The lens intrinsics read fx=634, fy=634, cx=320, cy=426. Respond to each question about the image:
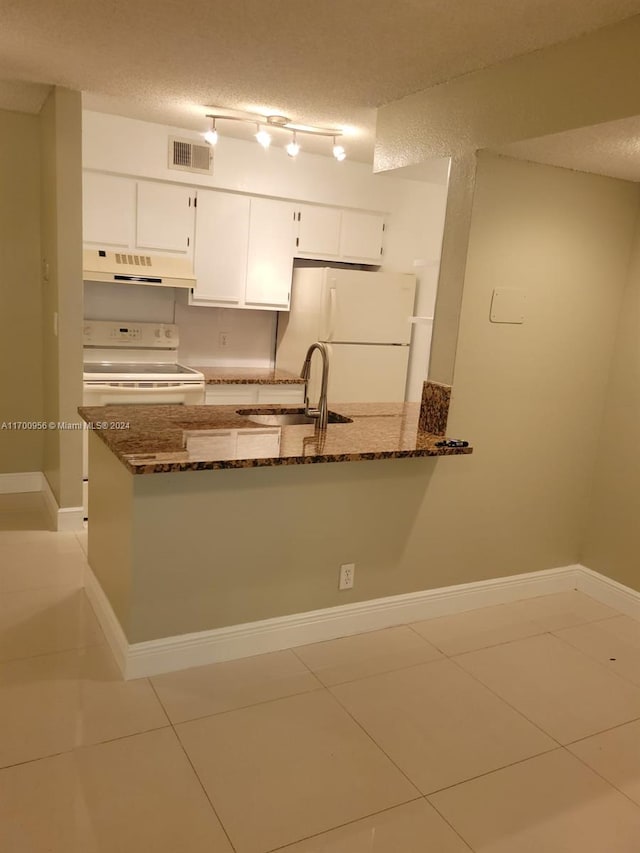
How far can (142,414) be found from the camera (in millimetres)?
2832

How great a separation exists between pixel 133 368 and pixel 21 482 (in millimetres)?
1086

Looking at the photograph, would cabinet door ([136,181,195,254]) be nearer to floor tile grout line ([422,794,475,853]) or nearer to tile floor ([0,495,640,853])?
tile floor ([0,495,640,853])

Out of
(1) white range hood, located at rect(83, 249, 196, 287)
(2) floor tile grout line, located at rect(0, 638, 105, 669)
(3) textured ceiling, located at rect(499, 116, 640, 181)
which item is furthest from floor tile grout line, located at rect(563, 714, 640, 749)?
(1) white range hood, located at rect(83, 249, 196, 287)

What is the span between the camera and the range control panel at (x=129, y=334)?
4.50 meters

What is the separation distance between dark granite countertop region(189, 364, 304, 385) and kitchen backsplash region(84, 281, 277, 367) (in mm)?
101

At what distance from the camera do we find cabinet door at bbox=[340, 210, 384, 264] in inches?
193

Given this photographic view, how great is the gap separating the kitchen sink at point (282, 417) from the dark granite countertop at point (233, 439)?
0.08 feet

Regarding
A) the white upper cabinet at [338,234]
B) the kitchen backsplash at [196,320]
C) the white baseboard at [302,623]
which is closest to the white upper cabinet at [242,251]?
the white upper cabinet at [338,234]

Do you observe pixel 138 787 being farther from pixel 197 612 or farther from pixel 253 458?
pixel 253 458

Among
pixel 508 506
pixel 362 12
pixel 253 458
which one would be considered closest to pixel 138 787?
pixel 253 458

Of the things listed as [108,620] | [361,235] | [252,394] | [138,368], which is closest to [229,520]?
[108,620]

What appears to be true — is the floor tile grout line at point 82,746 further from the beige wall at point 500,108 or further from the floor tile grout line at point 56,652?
the beige wall at point 500,108

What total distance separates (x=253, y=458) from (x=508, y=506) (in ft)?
4.79

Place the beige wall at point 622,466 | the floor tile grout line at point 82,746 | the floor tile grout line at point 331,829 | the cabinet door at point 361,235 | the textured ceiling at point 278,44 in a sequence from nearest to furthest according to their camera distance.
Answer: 1. the floor tile grout line at point 331,829
2. the floor tile grout line at point 82,746
3. the textured ceiling at point 278,44
4. the beige wall at point 622,466
5. the cabinet door at point 361,235
